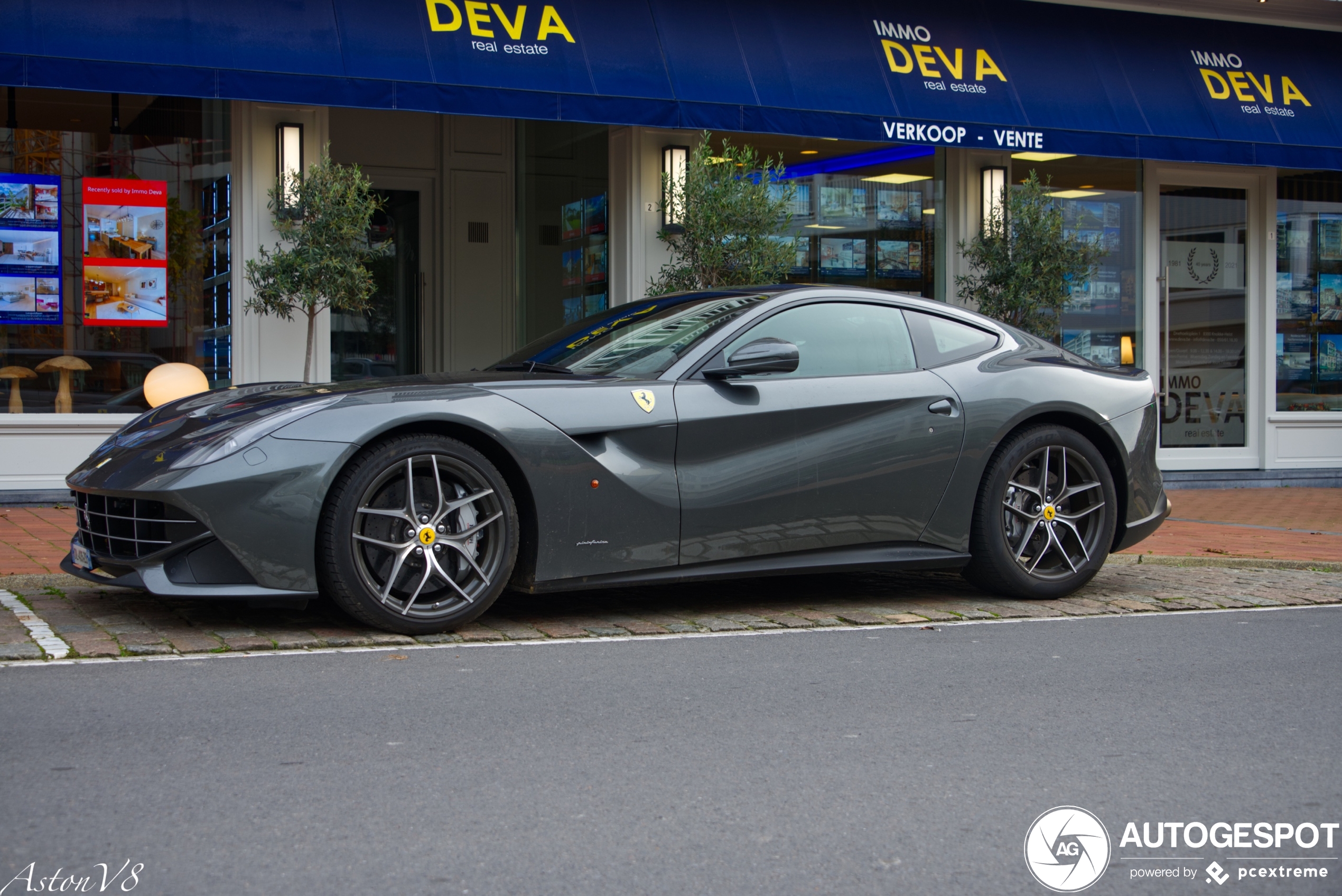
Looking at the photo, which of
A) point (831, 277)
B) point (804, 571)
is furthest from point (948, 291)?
point (804, 571)

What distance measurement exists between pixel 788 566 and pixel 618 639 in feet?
2.67

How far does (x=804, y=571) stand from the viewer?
5445 mm

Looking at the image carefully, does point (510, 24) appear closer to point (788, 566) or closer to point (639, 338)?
point (639, 338)

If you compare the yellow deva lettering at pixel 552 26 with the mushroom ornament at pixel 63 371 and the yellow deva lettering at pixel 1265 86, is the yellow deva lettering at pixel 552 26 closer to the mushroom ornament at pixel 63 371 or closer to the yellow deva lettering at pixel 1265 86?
the mushroom ornament at pixel 63 371

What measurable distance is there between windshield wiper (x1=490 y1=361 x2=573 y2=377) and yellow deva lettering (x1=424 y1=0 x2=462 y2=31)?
452cm

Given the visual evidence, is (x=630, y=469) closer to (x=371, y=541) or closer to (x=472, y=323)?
(x=371, y=541)

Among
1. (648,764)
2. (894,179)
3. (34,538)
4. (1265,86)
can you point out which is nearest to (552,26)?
(894,179)

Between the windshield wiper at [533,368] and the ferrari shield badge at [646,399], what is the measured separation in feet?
1.29

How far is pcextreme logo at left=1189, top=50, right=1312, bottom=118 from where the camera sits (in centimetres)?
1222

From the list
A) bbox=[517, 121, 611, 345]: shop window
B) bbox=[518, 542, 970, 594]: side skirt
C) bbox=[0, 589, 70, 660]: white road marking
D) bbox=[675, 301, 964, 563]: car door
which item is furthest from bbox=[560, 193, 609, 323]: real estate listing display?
bbox=[0, 589, 70, 660]: white road marking

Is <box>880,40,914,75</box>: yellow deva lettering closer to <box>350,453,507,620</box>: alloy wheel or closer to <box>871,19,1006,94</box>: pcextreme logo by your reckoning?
<box>871,19,1006,94</box>: pcextreme logo

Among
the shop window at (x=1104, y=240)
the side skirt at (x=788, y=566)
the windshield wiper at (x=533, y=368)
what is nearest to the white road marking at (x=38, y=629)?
the side skirt at (x=788, y=566)

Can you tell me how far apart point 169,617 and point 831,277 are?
26.8 feet

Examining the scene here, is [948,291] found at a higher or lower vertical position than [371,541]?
higher
